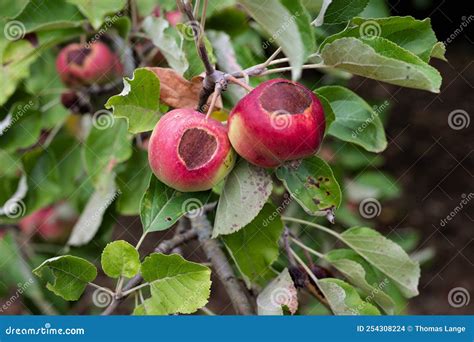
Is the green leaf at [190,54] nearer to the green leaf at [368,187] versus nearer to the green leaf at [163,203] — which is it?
the green leaf at [163,203]

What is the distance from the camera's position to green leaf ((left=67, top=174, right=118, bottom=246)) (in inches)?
44.6

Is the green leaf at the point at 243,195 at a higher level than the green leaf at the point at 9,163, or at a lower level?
higher

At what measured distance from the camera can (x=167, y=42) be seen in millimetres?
938

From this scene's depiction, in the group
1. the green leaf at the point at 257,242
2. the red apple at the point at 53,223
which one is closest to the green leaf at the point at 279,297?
the green leaf at the point at 257,242

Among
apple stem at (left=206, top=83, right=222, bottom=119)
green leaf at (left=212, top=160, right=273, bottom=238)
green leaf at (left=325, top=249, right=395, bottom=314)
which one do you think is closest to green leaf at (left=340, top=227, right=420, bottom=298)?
green leaf at (left=325, top=249, right=395, bottom=314)

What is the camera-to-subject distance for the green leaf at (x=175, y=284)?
0.78 metres

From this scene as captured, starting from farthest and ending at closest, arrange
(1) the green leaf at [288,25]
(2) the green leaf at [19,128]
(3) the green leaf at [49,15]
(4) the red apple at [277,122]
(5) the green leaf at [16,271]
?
(5) the green leaf at [16,271]
(2) the green leaf at [19,128]
(3) the green leaf at [49,15]
(4) the red apple at [277,122]
(1) the green leaf at [288,25]

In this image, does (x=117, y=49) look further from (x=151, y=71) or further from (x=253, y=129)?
(x=253, y=129)

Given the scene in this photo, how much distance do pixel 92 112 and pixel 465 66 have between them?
2012mm

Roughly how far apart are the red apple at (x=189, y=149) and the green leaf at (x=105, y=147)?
0.36 m

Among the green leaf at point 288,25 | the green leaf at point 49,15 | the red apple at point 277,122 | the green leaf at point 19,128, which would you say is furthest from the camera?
the green leaf at point 19,128

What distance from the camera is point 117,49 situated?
1.25 meters

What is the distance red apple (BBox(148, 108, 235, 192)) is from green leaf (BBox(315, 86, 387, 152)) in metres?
0.22

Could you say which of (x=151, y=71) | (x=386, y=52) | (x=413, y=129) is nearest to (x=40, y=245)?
(x=151, y=71)
